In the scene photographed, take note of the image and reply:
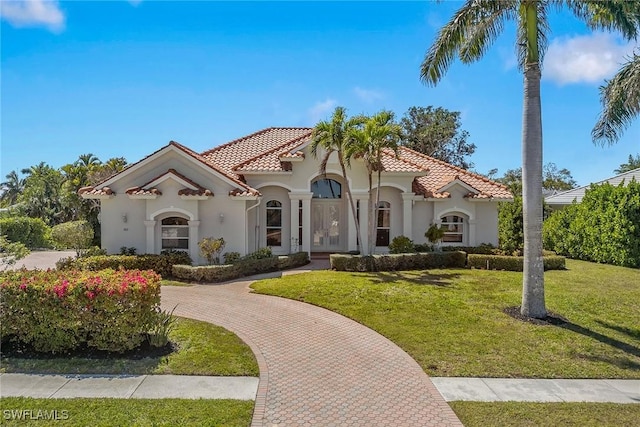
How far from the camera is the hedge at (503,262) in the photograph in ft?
63.5

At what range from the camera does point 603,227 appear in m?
23.4

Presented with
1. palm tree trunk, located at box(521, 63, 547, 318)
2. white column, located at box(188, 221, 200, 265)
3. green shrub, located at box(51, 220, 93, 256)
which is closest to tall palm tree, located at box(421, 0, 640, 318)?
palm tree trunk, located at box(521, 63, 547, 318)

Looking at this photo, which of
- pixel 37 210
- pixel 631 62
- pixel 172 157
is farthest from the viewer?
pixel 37 210

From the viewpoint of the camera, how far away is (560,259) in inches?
800

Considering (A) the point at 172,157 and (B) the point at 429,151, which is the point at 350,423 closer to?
(A) the point at 172,157

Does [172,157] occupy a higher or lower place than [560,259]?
higher

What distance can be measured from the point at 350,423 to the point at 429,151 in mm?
43583

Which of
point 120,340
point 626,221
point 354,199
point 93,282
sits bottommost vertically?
point 120,340

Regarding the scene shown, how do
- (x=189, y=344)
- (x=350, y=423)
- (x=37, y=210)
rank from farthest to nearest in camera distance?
(x=37, y=210)
(x=189, y=344)
(x=350, y=423)

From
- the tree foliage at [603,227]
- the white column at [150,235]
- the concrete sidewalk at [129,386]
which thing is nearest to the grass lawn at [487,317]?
the tree foliage at [603,227]

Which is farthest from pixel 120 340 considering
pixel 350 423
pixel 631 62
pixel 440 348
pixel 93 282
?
pixel 631 62

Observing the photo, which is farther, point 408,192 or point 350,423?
point 408,192

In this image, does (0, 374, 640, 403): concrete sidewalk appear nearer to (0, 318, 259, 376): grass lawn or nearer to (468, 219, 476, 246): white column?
(0, 318, 259, 376): grass lawn

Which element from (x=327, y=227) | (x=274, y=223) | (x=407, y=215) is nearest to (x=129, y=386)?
(x=274, y=223)
